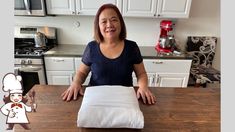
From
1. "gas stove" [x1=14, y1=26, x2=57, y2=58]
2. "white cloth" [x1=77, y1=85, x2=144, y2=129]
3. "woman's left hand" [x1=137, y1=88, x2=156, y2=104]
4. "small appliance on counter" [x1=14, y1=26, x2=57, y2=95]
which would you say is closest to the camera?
"white cloth" [x1=77, y1=85, x2=144, y2=129]

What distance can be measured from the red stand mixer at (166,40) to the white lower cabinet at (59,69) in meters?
1.28

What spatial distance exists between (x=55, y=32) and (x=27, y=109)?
8.57 ft

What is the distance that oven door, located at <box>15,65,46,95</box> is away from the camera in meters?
2.31

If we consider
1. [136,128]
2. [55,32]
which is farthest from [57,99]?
[55,32]

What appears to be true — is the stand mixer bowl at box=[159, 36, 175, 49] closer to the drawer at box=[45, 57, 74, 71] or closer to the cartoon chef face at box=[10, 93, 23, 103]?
the drawer at box=[45, 57, 74, 71]

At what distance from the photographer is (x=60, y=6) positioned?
2.41 m

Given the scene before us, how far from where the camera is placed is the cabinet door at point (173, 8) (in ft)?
7.86

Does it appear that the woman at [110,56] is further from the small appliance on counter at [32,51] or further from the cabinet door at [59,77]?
the cabinet door at [59,77]

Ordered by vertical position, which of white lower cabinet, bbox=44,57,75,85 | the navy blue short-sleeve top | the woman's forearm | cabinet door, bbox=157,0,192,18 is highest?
cabinet door, bbox=157,0,192,18

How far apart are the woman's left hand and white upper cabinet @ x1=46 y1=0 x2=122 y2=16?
1.62m

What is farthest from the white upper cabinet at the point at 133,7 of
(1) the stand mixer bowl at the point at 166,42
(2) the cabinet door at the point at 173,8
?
(1) the stand mixer bowl at the point at 166,42

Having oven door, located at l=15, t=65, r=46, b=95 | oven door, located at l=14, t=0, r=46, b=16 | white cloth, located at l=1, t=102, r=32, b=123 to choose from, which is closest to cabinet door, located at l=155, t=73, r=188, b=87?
oven door, located at l=15, t=65, r=46, b=95

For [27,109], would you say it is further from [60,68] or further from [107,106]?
[60,68]

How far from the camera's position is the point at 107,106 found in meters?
0.74
